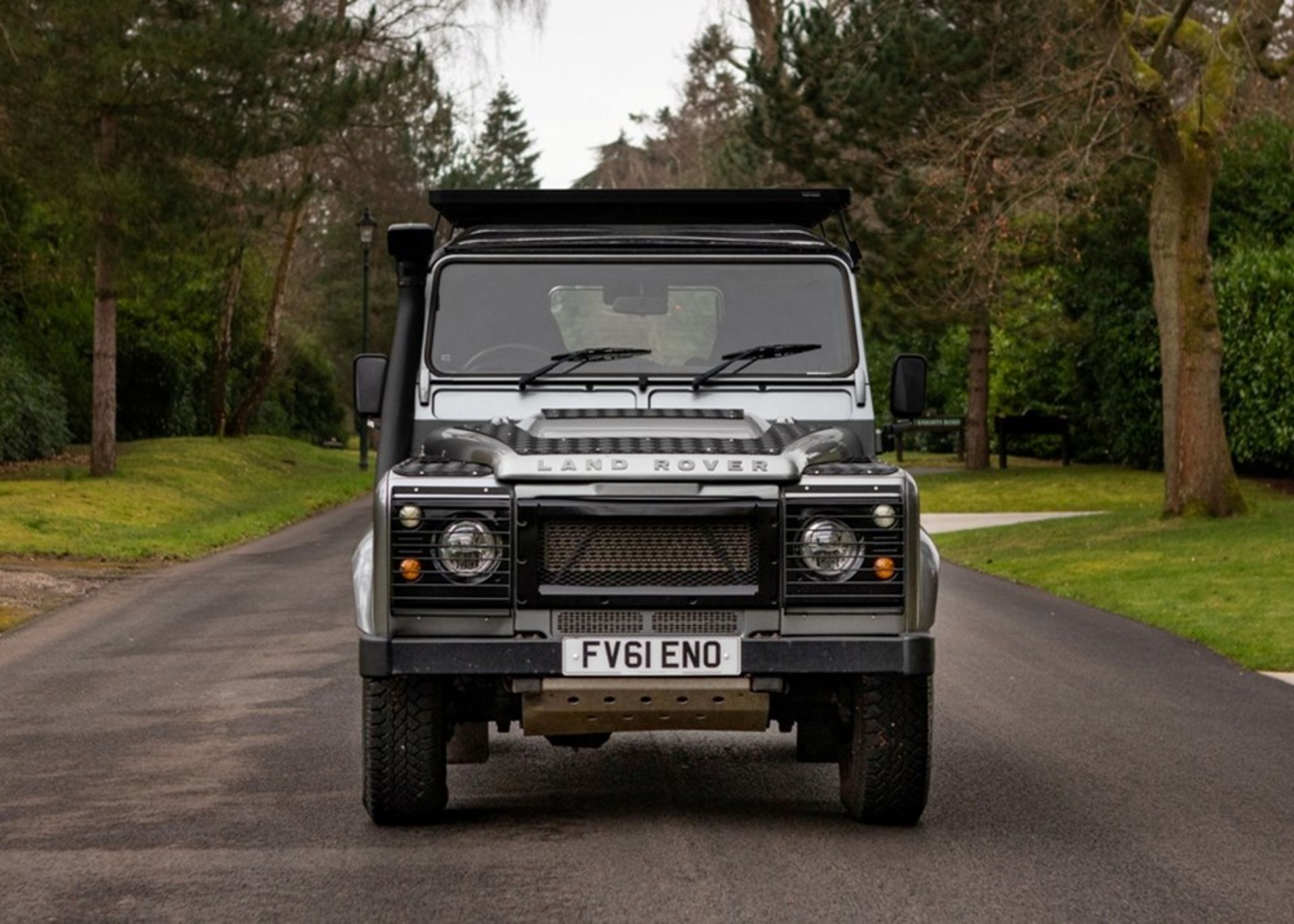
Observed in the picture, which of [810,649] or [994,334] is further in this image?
[994,334]

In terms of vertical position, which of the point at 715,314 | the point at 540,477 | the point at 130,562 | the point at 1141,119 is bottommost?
the point at 130,562

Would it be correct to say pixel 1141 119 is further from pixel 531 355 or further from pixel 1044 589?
pixel 531 355

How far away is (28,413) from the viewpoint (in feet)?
125

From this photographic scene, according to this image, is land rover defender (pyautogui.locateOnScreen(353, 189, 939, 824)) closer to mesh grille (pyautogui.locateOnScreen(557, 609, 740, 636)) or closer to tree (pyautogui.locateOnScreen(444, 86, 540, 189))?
mesh grille (pyautogui.locateOnScreen(557, 609, 740, 636))

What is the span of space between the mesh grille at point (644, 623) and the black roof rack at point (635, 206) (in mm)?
2462

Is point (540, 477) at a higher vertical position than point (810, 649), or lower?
higher

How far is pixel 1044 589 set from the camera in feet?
64.8

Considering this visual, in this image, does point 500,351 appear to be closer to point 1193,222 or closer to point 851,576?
point 851,576

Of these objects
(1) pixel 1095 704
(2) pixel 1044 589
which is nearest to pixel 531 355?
(1) pixel 1095 704

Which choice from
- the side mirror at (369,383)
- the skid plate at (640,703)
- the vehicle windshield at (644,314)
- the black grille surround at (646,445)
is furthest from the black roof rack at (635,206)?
the skid plate at (640,703)

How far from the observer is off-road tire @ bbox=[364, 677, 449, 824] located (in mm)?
7473

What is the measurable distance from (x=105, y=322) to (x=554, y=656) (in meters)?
30.5

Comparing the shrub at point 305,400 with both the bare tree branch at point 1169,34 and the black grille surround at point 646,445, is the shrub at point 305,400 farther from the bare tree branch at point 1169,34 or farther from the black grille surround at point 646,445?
the black grille surround at point 646,445

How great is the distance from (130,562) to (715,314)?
15.4 meters
